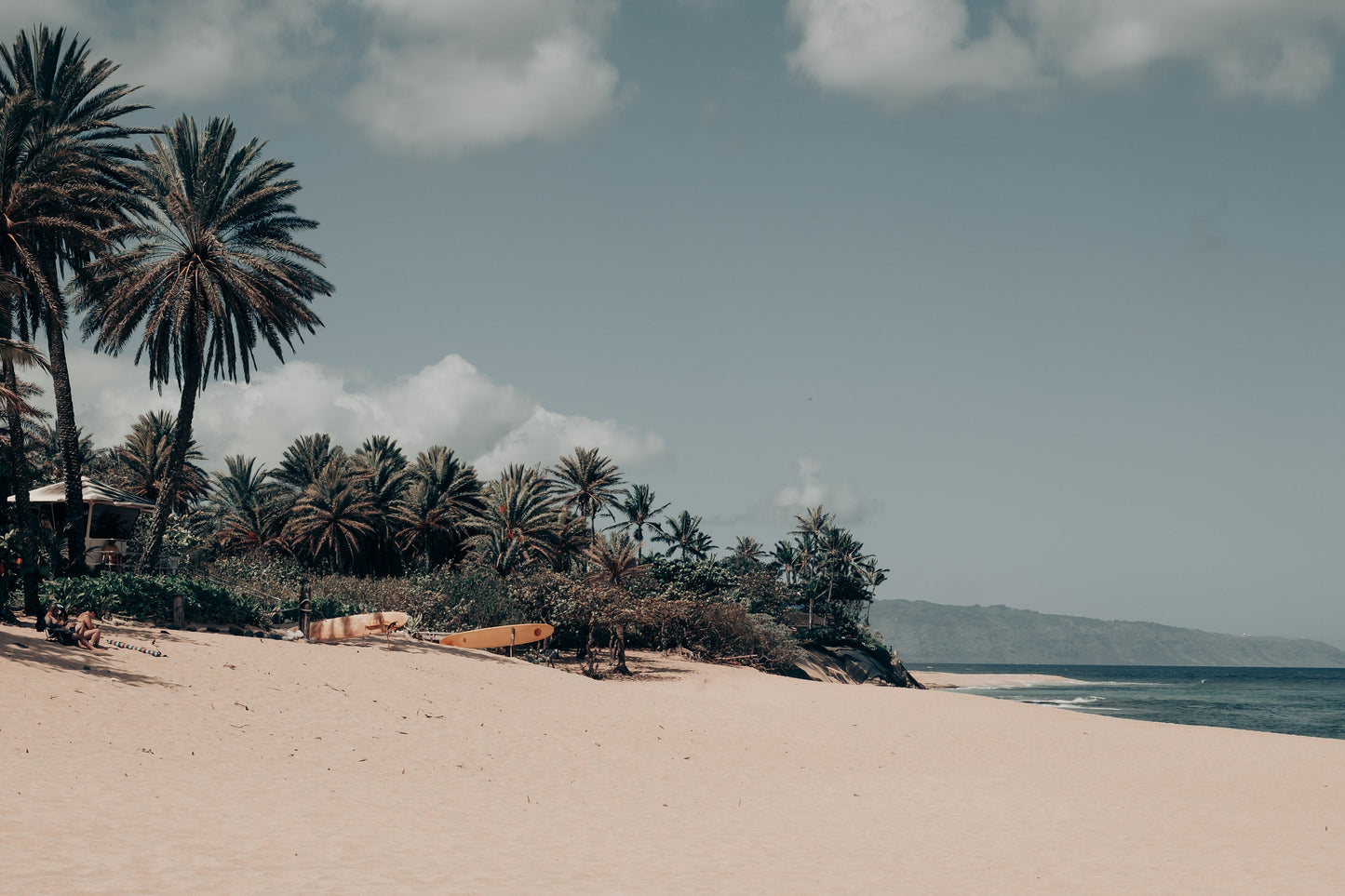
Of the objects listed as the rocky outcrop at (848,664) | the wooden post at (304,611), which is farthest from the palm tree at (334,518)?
the rocky outcrop at (848,664)

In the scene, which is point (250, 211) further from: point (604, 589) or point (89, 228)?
point (604, 589)

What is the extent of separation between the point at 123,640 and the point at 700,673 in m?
24.1

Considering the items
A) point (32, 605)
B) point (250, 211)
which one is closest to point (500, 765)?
point (32, 605)

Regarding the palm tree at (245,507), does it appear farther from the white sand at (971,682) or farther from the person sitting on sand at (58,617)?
the white sand at (971,682)

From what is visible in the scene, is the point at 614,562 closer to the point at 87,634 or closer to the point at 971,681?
the point at 87,634

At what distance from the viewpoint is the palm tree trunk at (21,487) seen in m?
25.6

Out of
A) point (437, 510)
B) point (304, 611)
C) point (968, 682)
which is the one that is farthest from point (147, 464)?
point (968, 682)

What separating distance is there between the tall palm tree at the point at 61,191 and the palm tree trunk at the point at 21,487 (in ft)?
3.91

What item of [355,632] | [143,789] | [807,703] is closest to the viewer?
[143,789]

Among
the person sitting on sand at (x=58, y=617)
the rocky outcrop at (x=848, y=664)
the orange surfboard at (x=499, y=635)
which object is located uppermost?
the person sitting on sand at (x=58, y=617)

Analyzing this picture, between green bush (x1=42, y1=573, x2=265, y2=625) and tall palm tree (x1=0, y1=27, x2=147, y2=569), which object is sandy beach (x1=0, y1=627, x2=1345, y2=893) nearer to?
green bush (x1=42, y1=573, x2=265, y2=625)

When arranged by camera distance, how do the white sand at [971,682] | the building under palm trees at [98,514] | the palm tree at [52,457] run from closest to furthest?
the building under palm trees at [98,514] < the palm tree at [52,457] < the white sand at [971,682]

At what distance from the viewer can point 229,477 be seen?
61500 mm

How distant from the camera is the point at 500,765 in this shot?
1747 cm
